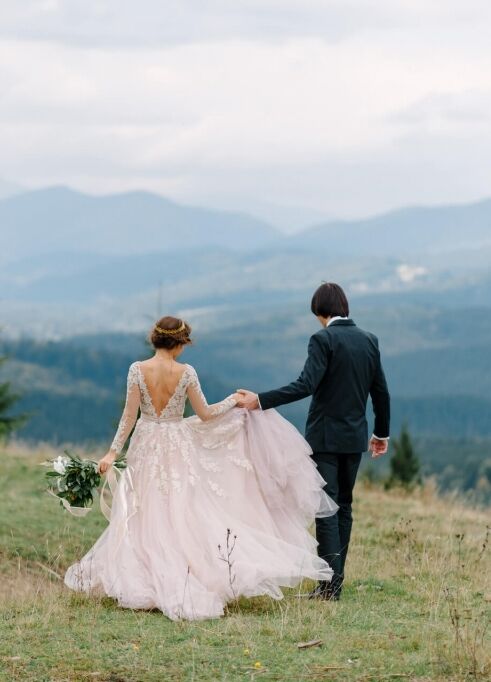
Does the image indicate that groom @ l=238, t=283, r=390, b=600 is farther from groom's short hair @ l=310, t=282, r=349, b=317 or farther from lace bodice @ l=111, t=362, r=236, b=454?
lace bodice @ l=111, t=362, r=236, b=454

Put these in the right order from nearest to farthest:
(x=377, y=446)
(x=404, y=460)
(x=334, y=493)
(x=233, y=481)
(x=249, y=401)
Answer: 1. (x=334, y=493)
2. (x=233, y=481)
3. (x=249, y=401)
4. (x=377, y=446)
5. (x=404, y=460)

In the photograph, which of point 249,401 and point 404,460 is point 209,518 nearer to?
point 249,401

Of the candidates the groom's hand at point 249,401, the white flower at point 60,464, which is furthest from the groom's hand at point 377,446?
the white flower at point 60,464

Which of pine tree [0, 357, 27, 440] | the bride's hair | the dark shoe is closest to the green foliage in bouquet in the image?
the bride's hair

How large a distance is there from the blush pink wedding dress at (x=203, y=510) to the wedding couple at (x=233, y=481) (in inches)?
0.4

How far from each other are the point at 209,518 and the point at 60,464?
4.42ft

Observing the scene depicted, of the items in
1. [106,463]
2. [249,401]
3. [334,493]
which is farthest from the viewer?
[249,401]

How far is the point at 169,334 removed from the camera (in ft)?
28.5

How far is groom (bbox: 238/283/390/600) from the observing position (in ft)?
28.4

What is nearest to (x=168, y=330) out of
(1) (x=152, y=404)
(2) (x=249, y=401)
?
(1) (x=152, y=404)

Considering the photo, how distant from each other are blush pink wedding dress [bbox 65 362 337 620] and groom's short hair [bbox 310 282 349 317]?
110cm

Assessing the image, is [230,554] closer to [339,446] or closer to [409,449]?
[339,446]

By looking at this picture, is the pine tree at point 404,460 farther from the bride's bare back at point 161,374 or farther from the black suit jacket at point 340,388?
the bride's bare back at point 161,374

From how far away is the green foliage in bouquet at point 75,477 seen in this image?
8.98m
